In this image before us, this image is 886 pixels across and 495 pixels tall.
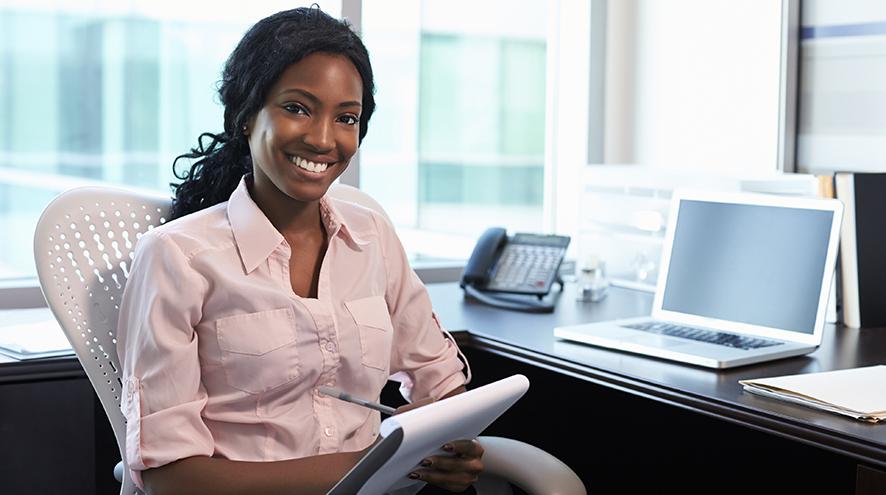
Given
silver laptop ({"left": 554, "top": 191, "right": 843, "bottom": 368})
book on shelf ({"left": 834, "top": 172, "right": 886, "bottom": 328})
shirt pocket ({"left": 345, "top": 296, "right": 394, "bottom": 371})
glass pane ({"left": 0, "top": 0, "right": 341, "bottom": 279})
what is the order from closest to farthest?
shirt pocket ({"left": 345, "top": 296, "right": 394, "bottom": 371}), silver laptop ({"left": 554, "top": 191, "right": 843, "bottom": 368}), book on shelf ({"left": 834, "top": 172, "right": 886, "bottom": 328}), glass pane ({"left": 0, "top": 0, "right": 341, "bottom": 279})

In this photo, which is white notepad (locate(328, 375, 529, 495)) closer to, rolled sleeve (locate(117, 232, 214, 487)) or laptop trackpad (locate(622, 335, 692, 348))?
rolled sleeve (locate(117, 232, 214, 487))

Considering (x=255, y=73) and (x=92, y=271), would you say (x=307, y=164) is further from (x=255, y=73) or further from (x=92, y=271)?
(x=92, y=271)

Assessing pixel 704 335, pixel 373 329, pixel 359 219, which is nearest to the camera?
pixel 373 329

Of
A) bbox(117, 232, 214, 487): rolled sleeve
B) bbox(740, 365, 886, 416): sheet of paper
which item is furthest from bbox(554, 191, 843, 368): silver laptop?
bbox(117, 232, 214, 487): rolled sleeve

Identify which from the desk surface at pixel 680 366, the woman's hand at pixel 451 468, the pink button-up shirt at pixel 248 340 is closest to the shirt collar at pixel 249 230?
the pink button-up shirt at pixel 248 340

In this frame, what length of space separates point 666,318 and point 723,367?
1.03ft

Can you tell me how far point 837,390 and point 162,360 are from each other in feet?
3.01

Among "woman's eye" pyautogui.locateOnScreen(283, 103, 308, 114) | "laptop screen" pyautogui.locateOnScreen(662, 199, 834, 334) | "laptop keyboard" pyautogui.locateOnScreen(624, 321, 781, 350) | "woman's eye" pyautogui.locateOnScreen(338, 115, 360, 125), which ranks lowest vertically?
"laptop keyboard" pyautogui.locateOnScreen(624, 321, 781, 350)

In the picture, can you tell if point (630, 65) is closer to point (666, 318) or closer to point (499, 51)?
Result: point (499, 51)

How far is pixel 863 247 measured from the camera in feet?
6.97

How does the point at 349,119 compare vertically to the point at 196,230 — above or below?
above

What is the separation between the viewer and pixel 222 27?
251 centimetres

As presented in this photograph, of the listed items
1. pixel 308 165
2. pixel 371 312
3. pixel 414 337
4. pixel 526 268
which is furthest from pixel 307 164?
pixel 526 268

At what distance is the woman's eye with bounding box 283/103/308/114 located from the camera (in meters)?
1.54
